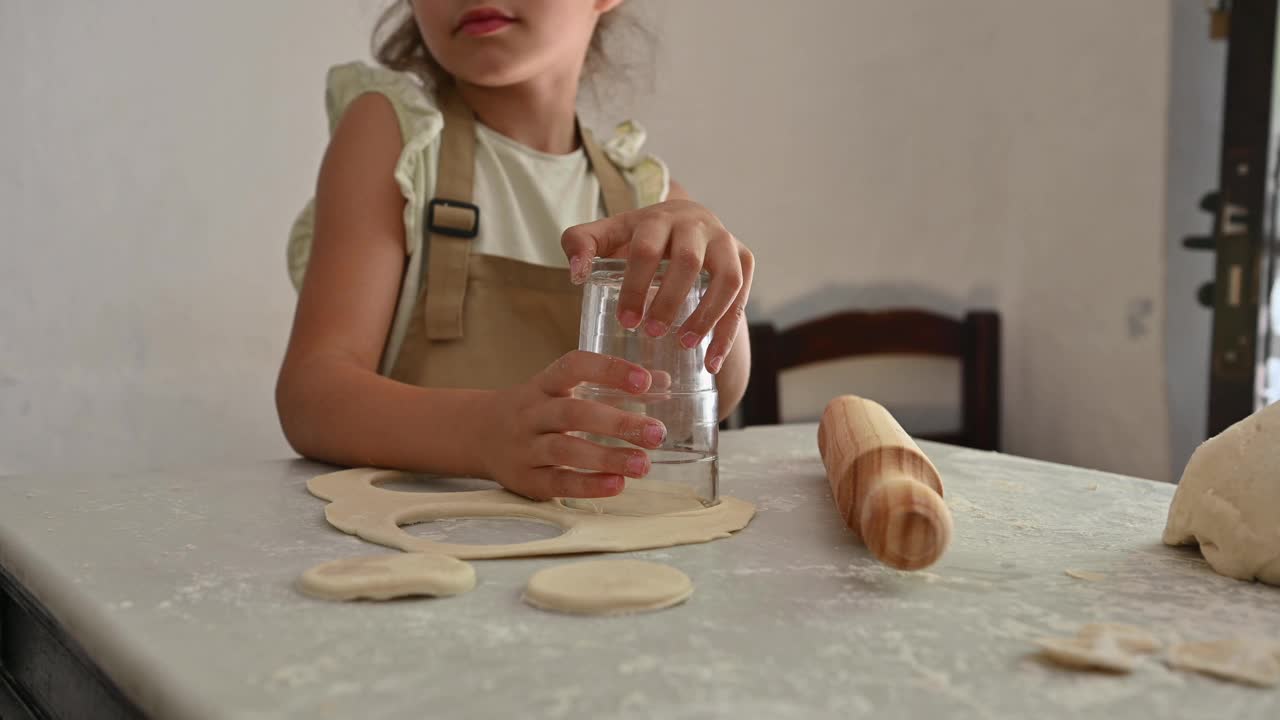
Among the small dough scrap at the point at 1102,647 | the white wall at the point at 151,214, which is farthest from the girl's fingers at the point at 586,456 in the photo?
the white wall at the point at 151,214

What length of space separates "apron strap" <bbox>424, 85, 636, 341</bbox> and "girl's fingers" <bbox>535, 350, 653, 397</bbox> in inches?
15.3

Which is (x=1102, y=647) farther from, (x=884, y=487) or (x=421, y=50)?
(x=421, y=50)

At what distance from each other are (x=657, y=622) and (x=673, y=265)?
0.24 meters

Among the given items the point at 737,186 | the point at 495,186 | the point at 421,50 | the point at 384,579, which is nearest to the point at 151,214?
the point at 421,50

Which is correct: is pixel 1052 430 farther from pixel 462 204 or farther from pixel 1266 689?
pixel 1266 689

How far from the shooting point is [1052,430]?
2.19 metres

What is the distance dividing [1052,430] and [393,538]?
195cm

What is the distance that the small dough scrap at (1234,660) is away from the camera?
34 cm

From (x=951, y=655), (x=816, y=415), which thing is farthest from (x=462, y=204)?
(x=816, y=415)

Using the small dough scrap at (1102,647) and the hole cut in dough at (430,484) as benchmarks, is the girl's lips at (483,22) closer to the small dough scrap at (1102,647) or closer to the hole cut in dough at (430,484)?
the hole cut in dough at (430,484)

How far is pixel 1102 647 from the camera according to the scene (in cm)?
36

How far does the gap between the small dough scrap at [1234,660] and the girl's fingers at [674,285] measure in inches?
11.8

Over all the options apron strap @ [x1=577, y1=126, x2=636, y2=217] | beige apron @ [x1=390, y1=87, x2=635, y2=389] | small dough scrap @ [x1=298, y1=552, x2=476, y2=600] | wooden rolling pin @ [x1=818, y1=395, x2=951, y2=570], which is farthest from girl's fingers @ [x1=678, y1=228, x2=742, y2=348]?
apron strap @ [x1=577, y1=126, x2=636, y2=217]

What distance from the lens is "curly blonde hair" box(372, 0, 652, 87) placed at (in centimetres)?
114
